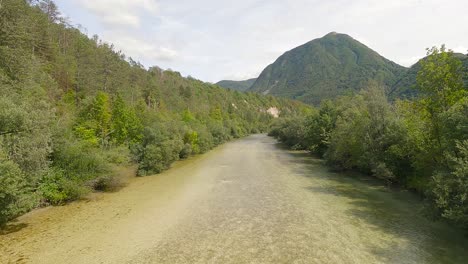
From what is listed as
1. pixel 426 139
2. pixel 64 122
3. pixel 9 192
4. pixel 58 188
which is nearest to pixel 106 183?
pixel 58 188

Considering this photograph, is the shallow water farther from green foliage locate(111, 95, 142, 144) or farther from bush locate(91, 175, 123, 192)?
green foliage locate(111, 95, 142, 144)

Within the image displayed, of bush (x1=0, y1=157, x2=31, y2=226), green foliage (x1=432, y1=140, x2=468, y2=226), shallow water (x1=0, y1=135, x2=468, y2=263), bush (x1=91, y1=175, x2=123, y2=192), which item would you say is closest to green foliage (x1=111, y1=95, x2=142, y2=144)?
bush (x1=91, y1=175, x2=123, y2=192)

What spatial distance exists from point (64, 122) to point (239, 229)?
18.3 meters

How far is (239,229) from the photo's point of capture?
57.5ft

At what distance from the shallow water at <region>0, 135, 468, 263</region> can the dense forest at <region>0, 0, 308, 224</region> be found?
2.53m

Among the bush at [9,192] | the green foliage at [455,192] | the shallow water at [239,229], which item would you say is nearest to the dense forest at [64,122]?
the bush at [9,192]

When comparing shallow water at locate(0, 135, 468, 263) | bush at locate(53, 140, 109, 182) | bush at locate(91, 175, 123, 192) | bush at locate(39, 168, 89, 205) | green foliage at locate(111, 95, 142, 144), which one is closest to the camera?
shallow water at locate(0, 135, 468, 263)

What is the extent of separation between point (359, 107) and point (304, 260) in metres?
38.0

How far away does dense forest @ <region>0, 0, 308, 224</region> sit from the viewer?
1866cm

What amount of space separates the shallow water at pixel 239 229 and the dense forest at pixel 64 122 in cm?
253

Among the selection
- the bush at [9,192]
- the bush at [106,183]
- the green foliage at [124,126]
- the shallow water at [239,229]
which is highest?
the green foliage at [124,126]

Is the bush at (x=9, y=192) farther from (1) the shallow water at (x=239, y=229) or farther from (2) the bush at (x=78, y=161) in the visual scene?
(2) the bush at (x=78, y=161)

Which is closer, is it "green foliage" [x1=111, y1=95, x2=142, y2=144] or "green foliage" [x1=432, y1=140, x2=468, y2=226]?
"green foliage" [x1=432, y1=140, x2=468, y2=226]

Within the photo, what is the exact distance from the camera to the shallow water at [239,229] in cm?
1389
